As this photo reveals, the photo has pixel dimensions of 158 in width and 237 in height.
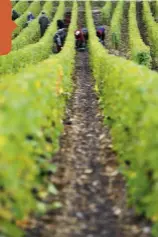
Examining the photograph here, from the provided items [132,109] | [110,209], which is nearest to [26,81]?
[132,109]

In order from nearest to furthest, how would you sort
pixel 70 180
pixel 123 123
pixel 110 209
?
pixel 110 209 < pixel 70 180 < pixel 123 123

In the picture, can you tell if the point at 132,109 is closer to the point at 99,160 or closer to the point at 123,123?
the point at 123,123

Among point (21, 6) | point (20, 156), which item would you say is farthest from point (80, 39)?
point (20, 156)

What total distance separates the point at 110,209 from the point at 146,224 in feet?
2.17

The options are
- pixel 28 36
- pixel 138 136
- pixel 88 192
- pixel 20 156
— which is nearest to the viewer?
pixel 20 156

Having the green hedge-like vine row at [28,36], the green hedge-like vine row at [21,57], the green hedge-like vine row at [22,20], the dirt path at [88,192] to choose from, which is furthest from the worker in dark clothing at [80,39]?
the dirt path at [88,192]

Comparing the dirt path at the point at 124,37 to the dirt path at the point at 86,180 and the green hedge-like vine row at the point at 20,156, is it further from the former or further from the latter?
the green hedge-like vine row at the point at 20,156

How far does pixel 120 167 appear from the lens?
8344mm

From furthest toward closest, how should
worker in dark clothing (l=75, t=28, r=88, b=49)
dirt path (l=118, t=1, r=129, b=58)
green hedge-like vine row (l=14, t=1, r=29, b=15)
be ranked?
1. green hedge-like vine row (l=14, t=1, r=29, b=15)
2. dirt path (l=118, t=1, r=129, b=58)
3. worker in dark clothing (l=75, t=28, r=88, b=49)

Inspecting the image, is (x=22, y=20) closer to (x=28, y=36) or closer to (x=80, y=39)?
(x=28, y=36)

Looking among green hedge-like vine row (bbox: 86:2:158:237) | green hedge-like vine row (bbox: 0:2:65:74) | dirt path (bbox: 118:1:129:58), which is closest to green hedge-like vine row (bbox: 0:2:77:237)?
green hedge-like vine row (bbox: 86:2:158:237)

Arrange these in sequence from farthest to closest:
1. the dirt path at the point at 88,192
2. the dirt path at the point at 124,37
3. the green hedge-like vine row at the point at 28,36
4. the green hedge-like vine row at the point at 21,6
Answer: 1. the green hedge-like vine row at the point at 21,6
2. the dirt path at the point at 124,37
3. the green hedge-like vine row at the point at 28,36
4. the dirt path at the point at 88,192

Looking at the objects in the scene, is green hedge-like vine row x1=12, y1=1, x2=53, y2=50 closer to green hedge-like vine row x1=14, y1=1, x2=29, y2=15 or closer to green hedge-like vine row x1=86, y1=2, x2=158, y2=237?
green hedge-like vine row x1=14, y1=1, x2=29, y2=15

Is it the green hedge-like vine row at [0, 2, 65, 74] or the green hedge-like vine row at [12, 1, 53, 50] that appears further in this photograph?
the green hedge-like vine row at [12, 1, 53, 50]
